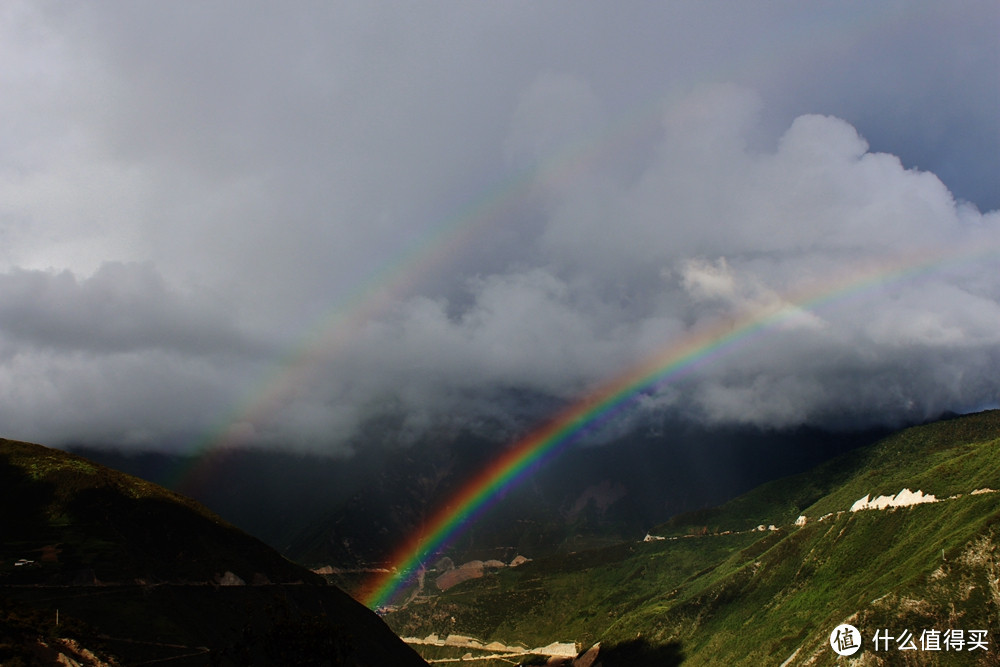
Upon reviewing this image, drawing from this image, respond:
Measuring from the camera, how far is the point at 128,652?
145 meters

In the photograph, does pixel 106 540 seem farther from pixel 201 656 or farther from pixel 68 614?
pixel 201 656

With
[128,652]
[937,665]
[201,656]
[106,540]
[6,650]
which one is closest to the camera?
[6,650]

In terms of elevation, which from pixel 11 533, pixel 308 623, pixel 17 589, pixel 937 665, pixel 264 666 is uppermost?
pixel 11 533

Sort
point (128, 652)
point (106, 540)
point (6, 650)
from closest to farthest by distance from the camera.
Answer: point (6, 650) → point (128, 652) → point (106, 540)

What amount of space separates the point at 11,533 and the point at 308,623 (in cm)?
8620

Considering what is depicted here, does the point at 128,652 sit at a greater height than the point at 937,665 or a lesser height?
greater

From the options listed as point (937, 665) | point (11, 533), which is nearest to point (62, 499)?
point (11, 533)

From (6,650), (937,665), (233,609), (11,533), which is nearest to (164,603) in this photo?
(233,609)

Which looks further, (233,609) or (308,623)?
(233,609)

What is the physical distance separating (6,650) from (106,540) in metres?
77.2

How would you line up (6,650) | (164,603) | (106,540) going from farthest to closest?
(106,540), (164,603), (6,650)

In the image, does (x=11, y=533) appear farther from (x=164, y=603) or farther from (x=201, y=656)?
(x=201, y=656)

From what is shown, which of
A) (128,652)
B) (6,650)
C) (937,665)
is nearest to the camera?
(6,650)

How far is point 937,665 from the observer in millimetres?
198000
